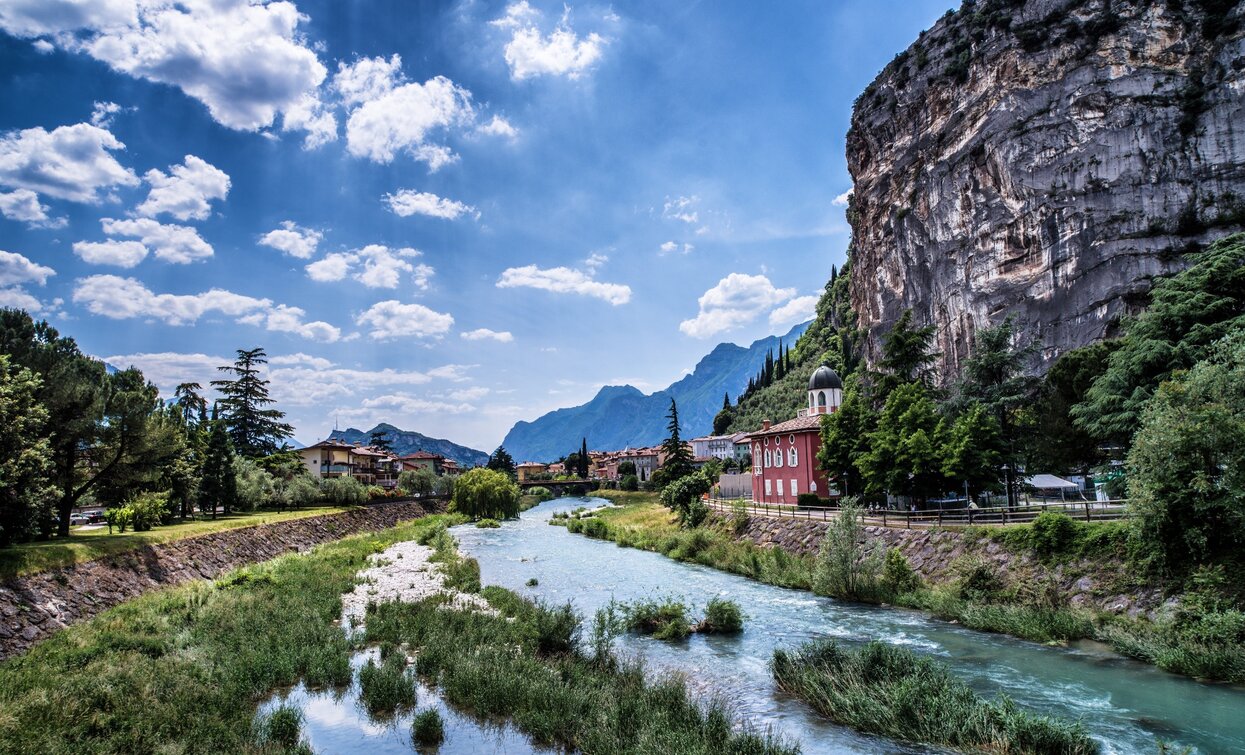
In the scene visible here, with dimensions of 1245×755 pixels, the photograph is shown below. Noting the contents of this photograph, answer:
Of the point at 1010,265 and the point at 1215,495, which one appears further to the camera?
the point at 1010,265

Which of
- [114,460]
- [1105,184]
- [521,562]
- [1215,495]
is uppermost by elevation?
[1105,184]

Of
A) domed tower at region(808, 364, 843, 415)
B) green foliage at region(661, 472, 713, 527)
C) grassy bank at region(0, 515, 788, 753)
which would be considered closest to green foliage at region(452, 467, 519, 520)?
green foliage at region(661, 472, 713, 527)

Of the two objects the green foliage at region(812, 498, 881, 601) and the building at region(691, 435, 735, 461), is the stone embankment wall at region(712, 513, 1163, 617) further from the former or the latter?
the building at region(691, 435, 735, 461)

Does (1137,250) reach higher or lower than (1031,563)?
higher

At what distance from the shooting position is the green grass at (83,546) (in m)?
20.1

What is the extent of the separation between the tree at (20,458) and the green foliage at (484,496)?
2158 inches

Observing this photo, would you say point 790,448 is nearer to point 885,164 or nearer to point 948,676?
point 948,676

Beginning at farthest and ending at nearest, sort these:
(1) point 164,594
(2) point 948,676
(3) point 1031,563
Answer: (1) point 164,594 < (3) point 1031,563 < (2) point 948,676

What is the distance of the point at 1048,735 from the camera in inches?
474

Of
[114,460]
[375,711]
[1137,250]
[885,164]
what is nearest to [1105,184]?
[1137,250]

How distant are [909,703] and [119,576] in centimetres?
2753

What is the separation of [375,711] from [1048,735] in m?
14.1

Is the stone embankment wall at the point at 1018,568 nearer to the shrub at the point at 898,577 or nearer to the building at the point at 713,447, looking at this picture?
the shrub at the point at 898,577

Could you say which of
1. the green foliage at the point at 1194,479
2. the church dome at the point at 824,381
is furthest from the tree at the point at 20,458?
the church dome at the point at 824,381
